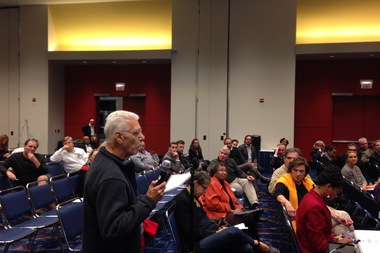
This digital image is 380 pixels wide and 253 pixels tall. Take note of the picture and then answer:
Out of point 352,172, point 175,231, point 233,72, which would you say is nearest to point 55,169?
point 175,231

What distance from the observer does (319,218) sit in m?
3.06

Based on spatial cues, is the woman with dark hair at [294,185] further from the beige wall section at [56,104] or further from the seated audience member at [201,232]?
the beige wall section at [56,104]

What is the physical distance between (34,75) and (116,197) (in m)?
12.8

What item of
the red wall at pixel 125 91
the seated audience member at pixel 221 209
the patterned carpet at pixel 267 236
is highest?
the red wall at pixel 125 91

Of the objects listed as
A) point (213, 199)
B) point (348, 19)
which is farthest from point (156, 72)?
point (213, 199)

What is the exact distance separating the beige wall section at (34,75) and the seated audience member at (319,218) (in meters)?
11.7

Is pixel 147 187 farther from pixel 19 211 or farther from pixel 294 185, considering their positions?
pixel 294 185

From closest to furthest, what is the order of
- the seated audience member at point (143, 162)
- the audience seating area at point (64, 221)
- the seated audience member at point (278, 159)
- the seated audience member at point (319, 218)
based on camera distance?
the seated audience member at point (319, 218) < the audience seating area at point (64, 221) < the seated audience member at point (143, 162) < the seated audience member at point (278, 159)

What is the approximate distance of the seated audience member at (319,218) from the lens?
10.0ft

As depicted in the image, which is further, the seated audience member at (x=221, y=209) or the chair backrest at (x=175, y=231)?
the seated audience member at (x=221, y=209)

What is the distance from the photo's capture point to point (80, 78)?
47.9 ft

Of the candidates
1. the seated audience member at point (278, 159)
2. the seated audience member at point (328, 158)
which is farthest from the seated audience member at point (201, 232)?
the seated audience member at point (328, 158)

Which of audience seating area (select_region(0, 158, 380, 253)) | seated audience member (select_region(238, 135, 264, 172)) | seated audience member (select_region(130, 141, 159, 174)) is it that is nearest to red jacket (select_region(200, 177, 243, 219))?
audience seating area (select_region(0, 158, 380, 253))

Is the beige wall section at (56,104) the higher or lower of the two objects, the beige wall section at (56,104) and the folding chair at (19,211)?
the higher
